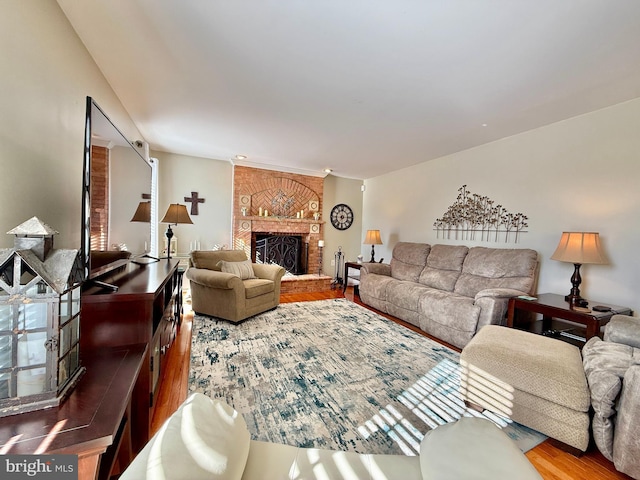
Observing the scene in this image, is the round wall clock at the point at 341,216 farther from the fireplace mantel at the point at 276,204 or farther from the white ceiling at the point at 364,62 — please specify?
the white ceiling at the point at 364,62

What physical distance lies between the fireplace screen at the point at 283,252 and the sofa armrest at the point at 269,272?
1.27 metres

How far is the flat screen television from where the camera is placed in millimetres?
1354

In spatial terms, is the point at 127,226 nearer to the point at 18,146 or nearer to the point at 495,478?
the point at 18,146


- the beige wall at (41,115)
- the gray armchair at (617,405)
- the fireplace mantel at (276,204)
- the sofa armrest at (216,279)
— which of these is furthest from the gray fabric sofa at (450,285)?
the beige wall at (41,115)

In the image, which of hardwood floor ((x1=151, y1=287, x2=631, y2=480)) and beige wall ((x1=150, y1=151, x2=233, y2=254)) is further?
beige wall ((x1=150, y1=151, x2=233, y2=254))

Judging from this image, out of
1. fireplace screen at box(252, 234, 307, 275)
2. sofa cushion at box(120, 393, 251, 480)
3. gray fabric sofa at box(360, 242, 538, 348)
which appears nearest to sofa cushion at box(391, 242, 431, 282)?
gray fabric sofa at box(360, 242, 538, 348)

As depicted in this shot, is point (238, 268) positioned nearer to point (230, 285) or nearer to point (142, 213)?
point (230, 285)

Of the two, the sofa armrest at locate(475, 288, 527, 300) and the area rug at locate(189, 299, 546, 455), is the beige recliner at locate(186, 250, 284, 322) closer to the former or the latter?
the area rug at locate(189, 299, 546, 455)

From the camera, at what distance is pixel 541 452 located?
151 centimetres

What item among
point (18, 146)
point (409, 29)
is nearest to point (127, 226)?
point (18, 146)

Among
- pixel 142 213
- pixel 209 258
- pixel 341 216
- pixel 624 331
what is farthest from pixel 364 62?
pixel 341 216

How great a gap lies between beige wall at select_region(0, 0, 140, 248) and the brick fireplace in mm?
3058

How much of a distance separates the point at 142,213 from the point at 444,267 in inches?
142

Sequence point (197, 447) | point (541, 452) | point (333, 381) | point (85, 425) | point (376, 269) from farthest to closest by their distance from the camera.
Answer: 1. point (376, 269)
2. point (333, 381)
3. point (541, 452)
4. point (85, 425)
5. point (197, 447)
